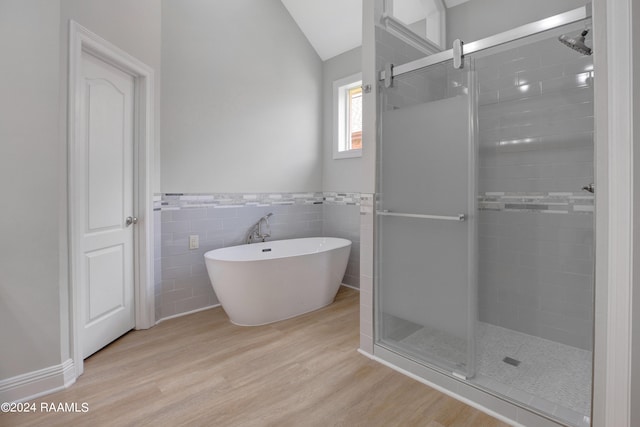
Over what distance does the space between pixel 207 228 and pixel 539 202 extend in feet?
9.16

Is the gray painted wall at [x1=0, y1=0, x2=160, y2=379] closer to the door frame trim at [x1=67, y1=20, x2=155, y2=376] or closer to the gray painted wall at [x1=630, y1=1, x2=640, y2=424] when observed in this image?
the door frame trim at [x1=67, y1=20, x2=155, y2=376]

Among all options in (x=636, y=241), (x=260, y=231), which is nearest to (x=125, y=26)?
(x=260, y=231)

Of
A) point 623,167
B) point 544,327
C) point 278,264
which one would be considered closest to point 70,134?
point 278,264

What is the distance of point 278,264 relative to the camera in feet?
8.72

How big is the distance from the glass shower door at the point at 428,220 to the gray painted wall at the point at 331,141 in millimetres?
1621

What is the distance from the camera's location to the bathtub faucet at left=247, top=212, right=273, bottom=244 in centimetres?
341

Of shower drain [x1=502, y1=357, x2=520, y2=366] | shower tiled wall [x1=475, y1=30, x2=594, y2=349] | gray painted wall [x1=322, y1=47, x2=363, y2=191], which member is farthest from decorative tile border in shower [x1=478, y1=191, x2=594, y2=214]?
gray painted wall [x1=322, y1=47, x2=363, y2=191]

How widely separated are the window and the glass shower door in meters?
1.81

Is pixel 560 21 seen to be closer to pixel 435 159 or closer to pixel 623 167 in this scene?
pixel 435 159

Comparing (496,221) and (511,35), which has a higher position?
(511,35)

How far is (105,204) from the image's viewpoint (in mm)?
2305

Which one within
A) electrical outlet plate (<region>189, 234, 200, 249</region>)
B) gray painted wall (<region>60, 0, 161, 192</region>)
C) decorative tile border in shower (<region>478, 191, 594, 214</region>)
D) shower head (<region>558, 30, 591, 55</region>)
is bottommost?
electrical outlet plate (<region>189, 234, 200, 249</region>)

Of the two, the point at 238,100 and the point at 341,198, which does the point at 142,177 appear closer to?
the point at 238,100

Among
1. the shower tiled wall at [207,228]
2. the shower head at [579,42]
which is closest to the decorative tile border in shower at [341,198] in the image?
the shower tiled wall at [207,228]
